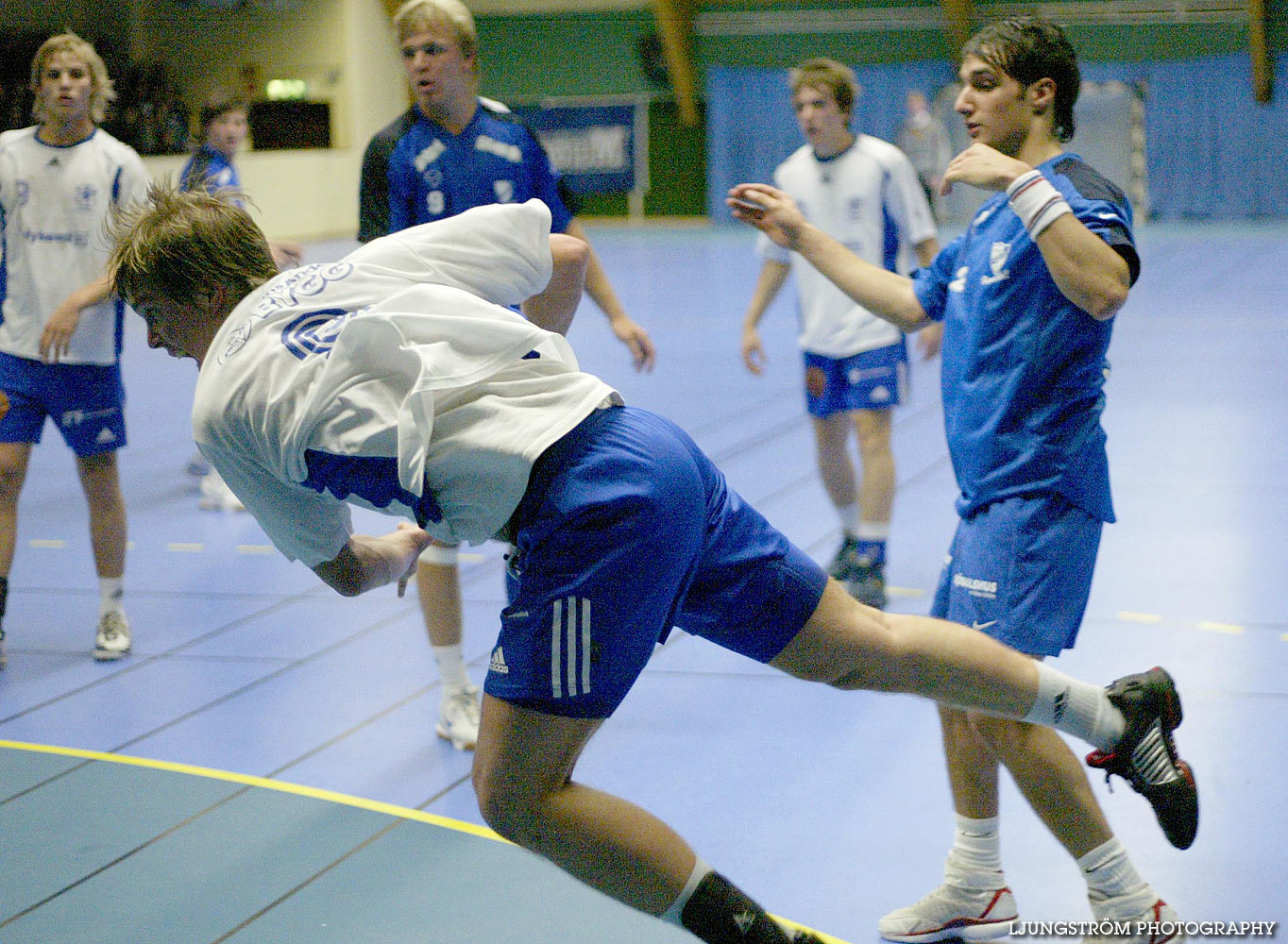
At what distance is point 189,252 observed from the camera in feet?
7.29

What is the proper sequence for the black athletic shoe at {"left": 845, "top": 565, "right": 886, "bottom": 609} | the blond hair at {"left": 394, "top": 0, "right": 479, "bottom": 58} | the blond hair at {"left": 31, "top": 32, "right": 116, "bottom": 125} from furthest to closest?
the black athletic shoe at {"left": 845, "top": 565, "right": 886, "bottom": 609}, the blond hair at {"left": 31, "top": 32, "right": 116, "bottom": 125}, the blond hair at {"left": 394, "top": 0, "right": 479, "bottom": 58}

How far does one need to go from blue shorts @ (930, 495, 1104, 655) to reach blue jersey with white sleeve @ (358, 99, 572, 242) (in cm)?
183

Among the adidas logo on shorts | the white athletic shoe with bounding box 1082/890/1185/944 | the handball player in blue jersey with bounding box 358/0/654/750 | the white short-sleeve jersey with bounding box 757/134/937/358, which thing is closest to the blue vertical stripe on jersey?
the white short-sleeve jersey with bounding box 757/134/937/358

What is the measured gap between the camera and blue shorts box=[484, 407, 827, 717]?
2.14m

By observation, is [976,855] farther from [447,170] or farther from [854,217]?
[854,217]

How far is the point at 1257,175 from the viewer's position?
2202 cm

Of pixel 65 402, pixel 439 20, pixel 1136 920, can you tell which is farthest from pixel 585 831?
pixel 65 402

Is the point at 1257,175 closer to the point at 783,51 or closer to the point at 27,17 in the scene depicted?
the point at 783,51

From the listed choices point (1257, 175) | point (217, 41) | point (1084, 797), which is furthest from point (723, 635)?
point (217, 41)

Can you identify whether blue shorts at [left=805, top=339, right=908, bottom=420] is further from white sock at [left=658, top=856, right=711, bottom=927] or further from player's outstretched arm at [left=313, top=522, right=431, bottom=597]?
white sock at [left=658, top=856, right=711, bottom=927]

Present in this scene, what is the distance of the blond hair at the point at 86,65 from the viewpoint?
4664 millimetres

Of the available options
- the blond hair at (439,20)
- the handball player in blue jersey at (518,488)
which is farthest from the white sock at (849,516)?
the handball player in blue jersey at (518,488)

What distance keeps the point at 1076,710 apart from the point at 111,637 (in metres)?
3.52

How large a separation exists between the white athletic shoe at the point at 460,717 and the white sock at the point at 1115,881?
186 cm
